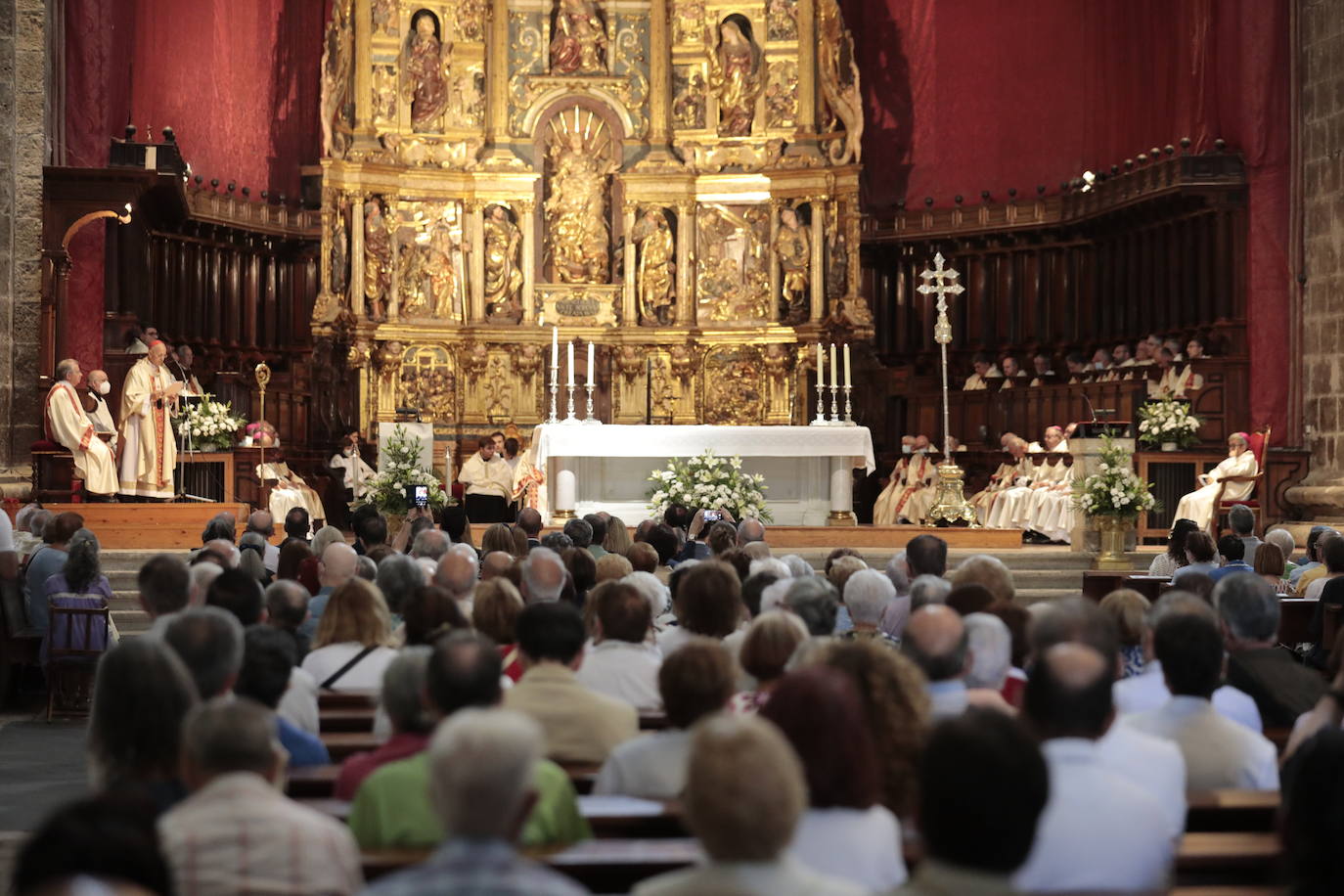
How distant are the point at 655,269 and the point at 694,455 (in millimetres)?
4230

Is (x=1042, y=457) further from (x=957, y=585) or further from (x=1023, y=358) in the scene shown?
(x=957, y=585)

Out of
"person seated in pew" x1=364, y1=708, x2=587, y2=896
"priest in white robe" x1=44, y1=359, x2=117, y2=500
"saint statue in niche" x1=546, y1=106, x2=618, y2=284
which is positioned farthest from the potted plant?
"person seated in pew" x1=364, y1=708, x2=587, y2=896

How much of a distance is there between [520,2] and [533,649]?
16.2 m

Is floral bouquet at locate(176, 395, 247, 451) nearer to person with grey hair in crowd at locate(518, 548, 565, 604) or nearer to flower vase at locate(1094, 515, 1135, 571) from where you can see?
flower vase at locate(1094, 515, 1135, 571)

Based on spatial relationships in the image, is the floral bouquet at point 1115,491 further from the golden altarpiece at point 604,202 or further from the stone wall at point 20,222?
the stone wall at point 20,222

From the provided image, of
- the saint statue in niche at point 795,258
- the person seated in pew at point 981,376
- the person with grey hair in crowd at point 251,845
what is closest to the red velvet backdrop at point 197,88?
the saint statue in niche at point 795,258

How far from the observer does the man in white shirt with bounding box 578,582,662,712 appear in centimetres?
559

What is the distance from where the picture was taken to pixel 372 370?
19.3 meters

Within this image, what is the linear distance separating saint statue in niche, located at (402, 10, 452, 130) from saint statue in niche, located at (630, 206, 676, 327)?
2714mm

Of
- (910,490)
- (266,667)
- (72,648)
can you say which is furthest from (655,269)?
(266,667)

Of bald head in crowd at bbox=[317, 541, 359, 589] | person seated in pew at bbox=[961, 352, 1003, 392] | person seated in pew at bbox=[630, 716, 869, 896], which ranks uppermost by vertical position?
person seated in pew at bbox=[961, 352, 1003, 392]

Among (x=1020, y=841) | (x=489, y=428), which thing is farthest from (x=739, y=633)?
(x=489, y=428)

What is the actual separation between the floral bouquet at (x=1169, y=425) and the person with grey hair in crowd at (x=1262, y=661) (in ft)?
36.4

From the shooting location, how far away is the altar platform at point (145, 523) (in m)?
13.6
